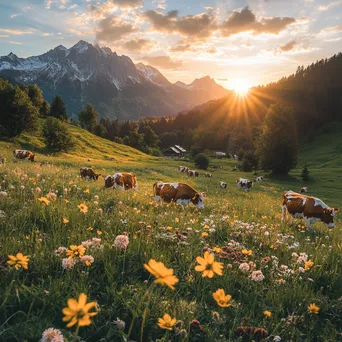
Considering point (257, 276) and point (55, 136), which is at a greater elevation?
point (257, 276)

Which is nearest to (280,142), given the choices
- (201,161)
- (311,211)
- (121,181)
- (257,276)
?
(201,161)


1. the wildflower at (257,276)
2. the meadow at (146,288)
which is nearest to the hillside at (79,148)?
the meadow at (146,288)

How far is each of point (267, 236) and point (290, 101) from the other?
204 meters

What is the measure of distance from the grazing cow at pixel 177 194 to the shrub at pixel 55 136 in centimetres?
4937

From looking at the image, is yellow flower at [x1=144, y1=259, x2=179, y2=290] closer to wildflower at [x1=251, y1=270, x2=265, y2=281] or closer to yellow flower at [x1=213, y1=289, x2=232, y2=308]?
yellow flower at [x1=213, y1=289, x2=232, y2=308]

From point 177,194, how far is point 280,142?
187 feet

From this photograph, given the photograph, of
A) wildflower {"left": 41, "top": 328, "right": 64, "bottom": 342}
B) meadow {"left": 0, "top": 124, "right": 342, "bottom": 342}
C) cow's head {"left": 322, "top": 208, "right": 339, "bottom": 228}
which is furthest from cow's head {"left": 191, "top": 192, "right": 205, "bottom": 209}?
wildflower {"left": 41, "top": 328, "right": 64, "bottom": 342}

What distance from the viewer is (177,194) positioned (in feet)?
40.3

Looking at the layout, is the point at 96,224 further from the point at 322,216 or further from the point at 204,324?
the point at 322,216

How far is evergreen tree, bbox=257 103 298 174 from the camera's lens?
205 ft

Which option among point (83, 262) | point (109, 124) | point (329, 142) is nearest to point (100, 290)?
point (83, 262)

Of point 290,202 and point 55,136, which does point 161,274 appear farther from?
point 55,136

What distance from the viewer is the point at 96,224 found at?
5.10 metres

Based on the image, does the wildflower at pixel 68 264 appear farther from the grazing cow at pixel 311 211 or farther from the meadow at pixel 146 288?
the grazing cow at pixel 311 211
